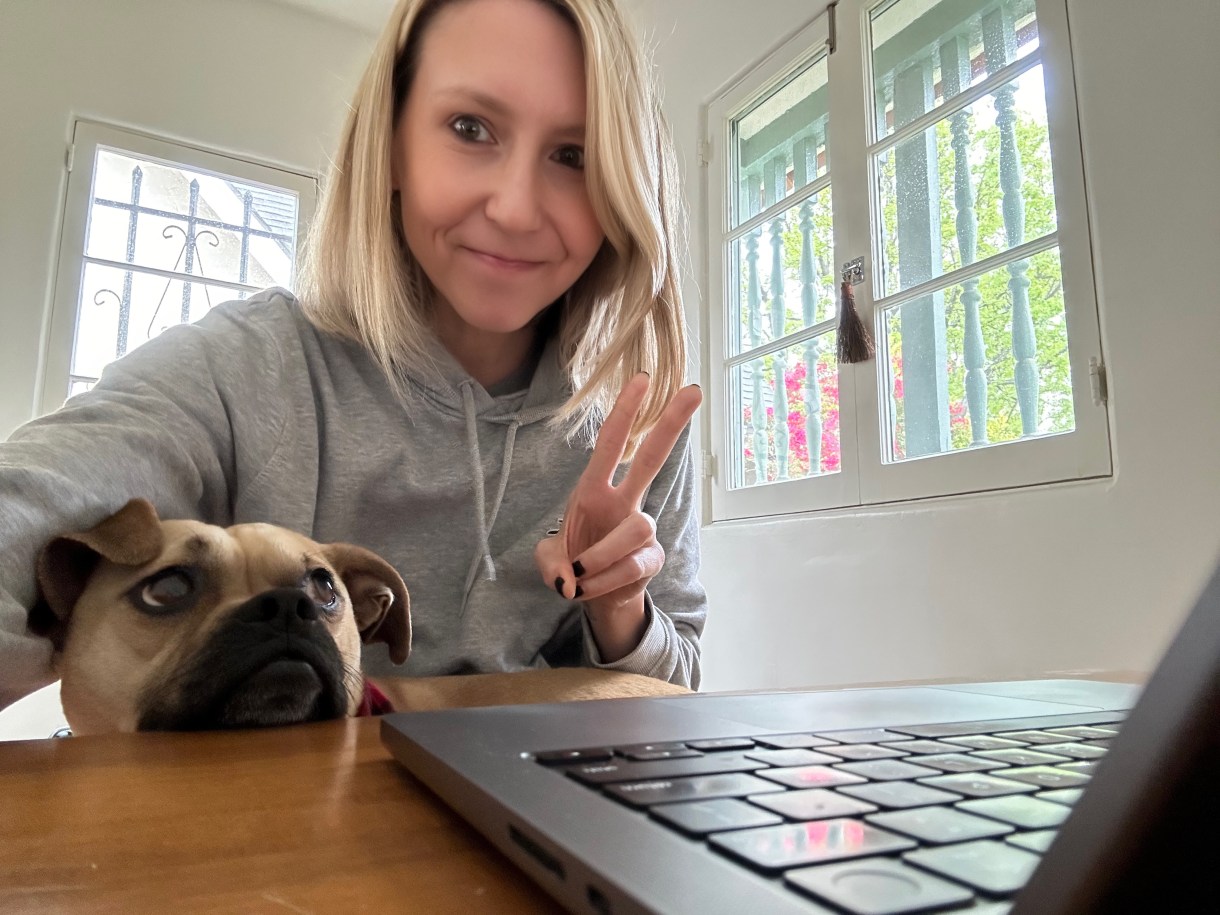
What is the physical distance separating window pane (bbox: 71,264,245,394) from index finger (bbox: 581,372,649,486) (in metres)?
2.58

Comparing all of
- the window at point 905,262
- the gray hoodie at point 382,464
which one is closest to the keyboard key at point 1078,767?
the gray hoodie at point 382,464

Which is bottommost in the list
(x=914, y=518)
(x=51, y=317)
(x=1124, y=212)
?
(x=914, y=518)

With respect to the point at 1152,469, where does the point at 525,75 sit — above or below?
above

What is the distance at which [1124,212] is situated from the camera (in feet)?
5.03

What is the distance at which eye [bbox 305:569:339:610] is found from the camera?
849 mm

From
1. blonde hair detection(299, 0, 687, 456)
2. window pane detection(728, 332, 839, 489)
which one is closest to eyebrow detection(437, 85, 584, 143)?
blonde hair detection(299, 0, 687, 456)

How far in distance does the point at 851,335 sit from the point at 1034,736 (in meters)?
1.91

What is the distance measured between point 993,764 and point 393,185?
1015mm

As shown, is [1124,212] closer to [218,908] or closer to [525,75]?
[525,75]

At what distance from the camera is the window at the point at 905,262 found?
1.71 metres

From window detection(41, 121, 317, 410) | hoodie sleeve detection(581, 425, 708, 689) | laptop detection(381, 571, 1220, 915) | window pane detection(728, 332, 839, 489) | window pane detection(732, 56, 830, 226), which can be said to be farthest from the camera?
window detection(41, 121, 317, 410)

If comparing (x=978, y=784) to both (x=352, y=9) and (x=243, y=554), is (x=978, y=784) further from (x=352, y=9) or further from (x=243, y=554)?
(x=352, y=9)

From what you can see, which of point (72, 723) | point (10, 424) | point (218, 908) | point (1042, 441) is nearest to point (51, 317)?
point (10, 424)

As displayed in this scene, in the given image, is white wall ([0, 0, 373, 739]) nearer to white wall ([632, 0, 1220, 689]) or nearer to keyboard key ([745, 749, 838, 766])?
white wall ([632, 0, 1220, 689])
